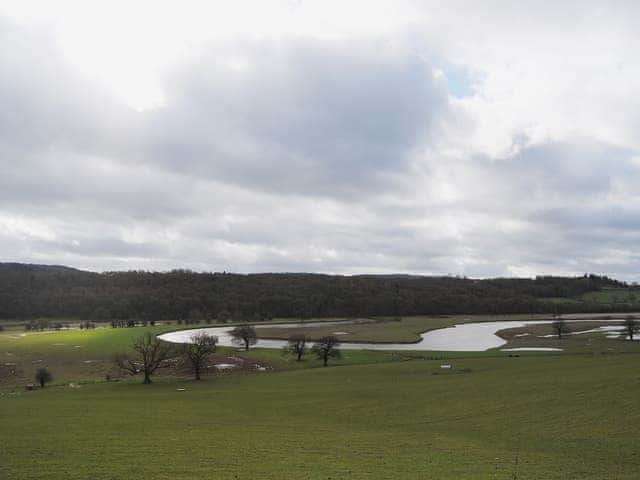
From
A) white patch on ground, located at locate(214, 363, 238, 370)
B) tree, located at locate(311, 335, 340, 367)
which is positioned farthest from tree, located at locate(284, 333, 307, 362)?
white patch on ground, located at locate(214, 363, 238, 370)

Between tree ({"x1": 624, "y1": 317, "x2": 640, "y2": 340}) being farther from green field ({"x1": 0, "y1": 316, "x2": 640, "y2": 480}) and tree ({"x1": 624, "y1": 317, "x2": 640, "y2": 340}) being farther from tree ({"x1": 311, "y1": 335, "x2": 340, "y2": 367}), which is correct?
tree ({"x1": 311, "y1": 335, "x2": 340, "y2": 367})

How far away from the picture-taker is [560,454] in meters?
25.1

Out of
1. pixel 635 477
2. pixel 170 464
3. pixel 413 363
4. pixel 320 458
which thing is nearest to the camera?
pixel 635 477

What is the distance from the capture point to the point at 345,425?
35.4 m

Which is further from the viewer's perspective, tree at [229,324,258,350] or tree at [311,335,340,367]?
tree at [229,324,258,350]

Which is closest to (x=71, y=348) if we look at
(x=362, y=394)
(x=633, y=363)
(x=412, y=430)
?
(x=362, y=394)

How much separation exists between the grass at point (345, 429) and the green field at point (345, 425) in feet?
0.37

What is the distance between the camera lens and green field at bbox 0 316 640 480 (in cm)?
2230

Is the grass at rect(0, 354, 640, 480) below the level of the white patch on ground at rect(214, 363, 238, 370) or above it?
above

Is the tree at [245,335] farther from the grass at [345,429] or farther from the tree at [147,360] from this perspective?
the grass at [345,429]

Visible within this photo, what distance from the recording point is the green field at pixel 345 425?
73.2ft

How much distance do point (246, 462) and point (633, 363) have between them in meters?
55.3

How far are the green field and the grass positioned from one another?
112 millimetres

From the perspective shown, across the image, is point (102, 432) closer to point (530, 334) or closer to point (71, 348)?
point (71, 348)
